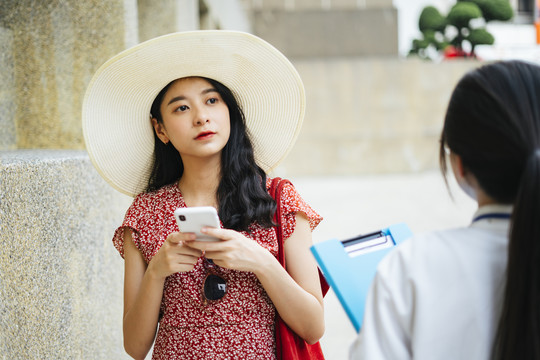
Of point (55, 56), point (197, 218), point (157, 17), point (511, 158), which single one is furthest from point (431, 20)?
point (511, 158)

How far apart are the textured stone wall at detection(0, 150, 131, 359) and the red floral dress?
0.45 m

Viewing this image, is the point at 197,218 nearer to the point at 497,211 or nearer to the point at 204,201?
the point at 204,201

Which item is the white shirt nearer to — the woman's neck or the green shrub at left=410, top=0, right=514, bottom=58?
the woman's neck

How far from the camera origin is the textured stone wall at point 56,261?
202 cm

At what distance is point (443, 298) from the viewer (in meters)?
1.20

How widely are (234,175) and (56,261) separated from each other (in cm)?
90

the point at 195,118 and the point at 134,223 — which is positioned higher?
the point at 195,118

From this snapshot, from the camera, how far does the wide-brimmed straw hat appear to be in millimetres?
1957

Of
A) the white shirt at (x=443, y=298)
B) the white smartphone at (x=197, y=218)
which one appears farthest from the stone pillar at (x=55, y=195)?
the white shirt at (x=443, y=298)

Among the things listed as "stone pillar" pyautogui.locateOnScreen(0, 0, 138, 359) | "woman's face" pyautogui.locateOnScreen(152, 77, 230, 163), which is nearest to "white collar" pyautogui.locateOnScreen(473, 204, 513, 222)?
→ "woman's face" pyautogui.locateOnScreen(152, 77, 230, 163)

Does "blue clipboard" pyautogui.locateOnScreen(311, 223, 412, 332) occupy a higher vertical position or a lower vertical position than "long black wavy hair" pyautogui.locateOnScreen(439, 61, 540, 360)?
lower

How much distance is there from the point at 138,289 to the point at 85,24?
7.13 feet

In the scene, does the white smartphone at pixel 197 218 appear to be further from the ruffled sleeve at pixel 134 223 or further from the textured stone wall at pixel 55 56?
the textured stone wall at pixel 55 56

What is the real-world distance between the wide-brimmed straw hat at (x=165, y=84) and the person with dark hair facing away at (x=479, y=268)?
93cm
